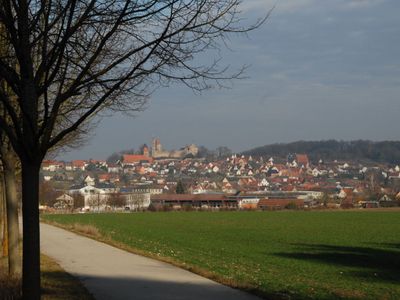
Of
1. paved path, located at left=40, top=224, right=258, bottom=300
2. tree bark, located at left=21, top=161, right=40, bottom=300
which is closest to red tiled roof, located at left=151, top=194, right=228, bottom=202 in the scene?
paved path, located at left=40, top=224, right=258, bottom=300

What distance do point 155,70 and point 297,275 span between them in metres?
11.9

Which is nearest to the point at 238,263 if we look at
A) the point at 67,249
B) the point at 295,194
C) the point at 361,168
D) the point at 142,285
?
the point at 67,249

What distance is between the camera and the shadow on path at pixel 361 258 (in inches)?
781

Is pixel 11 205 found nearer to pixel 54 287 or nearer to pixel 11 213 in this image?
pixel 11 213

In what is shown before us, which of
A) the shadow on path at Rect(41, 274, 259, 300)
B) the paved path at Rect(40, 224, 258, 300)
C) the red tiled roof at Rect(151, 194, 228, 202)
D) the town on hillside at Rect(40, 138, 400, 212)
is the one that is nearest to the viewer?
the shadow on path at Rect(41, 274, 259, 300)

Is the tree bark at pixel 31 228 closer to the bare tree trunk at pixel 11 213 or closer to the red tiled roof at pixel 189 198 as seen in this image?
the bare tree trunk at pixel 11 213

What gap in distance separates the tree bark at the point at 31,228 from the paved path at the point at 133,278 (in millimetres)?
4066

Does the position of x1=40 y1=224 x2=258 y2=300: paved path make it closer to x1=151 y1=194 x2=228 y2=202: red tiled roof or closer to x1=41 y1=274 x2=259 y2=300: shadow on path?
x1=41 y1=274 x2=259 y2=300: shadow on path

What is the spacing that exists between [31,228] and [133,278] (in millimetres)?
7047

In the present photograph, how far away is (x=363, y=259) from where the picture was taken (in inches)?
1025

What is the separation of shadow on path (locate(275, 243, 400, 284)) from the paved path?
604 centimetres

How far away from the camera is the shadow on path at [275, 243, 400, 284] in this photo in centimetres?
1983

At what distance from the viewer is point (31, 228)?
704cm

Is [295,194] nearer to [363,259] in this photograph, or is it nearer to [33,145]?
[363,259]
